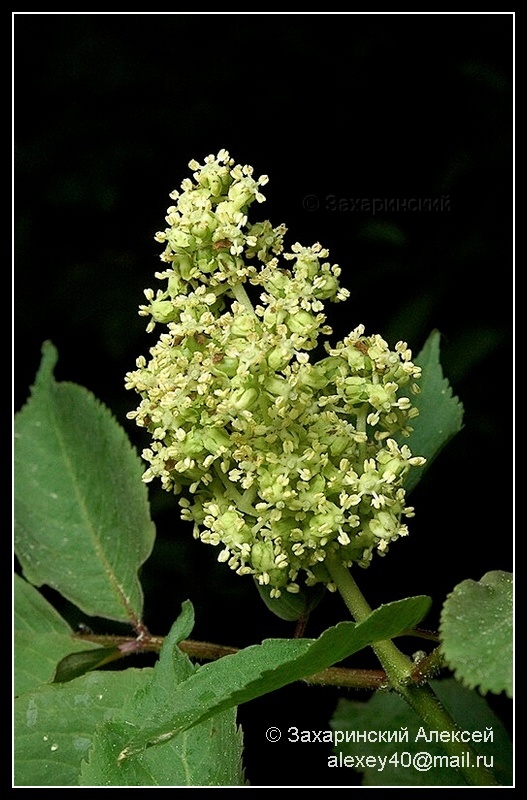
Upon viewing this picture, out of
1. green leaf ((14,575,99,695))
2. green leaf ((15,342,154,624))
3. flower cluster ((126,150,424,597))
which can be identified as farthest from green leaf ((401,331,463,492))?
green leaf ((14,575,99,695))

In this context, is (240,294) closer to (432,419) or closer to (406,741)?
(432,419)

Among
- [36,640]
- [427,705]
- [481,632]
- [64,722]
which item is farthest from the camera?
[36,640]

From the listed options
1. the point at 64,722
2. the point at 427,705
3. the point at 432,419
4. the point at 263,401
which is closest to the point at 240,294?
the point at 263,401

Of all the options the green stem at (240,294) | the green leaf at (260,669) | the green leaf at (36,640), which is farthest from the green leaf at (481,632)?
the green leaf at (36,640)

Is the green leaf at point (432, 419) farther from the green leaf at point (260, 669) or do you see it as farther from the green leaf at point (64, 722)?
the green leaf at point (64, 722)

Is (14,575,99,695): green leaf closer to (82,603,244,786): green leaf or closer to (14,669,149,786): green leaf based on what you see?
(14,669,149,786): green leaf

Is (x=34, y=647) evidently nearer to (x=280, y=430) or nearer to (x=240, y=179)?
(x=280, y=430)
